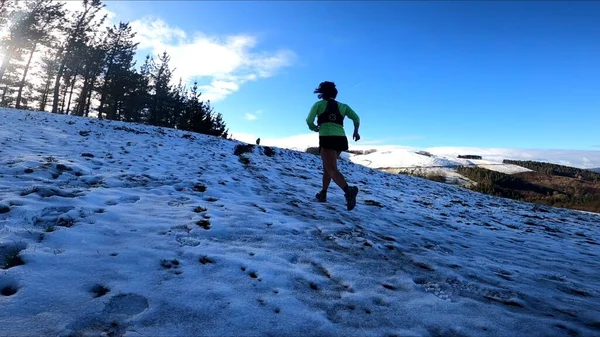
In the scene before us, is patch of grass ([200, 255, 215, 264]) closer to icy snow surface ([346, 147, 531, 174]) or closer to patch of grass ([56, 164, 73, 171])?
patch of grass ([56, 164, 73, 171])

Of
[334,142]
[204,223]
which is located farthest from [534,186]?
[204,223]

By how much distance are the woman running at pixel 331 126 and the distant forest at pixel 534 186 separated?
36.3 meters

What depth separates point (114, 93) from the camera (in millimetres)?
36625

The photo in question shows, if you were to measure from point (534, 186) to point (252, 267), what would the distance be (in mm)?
53732

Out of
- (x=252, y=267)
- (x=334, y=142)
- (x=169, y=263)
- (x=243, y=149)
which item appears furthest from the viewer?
(x=243, y=149)

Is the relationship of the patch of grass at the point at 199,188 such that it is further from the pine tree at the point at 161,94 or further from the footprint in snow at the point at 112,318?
the pine tree at the point at 161,94

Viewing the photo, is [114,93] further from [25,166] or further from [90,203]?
[90,203]

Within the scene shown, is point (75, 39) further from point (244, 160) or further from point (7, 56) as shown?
point (244, 160)

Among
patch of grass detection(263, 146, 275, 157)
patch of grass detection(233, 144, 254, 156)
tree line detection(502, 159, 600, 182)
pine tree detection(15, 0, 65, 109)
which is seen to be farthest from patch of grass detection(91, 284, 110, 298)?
tree line detection(502, 159, 600, 182)

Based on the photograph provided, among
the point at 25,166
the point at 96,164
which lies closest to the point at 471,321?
the point at 25,166

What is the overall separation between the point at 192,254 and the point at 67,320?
1.23 meters

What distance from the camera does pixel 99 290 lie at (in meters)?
2.35

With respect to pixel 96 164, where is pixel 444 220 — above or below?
below

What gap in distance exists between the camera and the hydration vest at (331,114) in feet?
19.4
